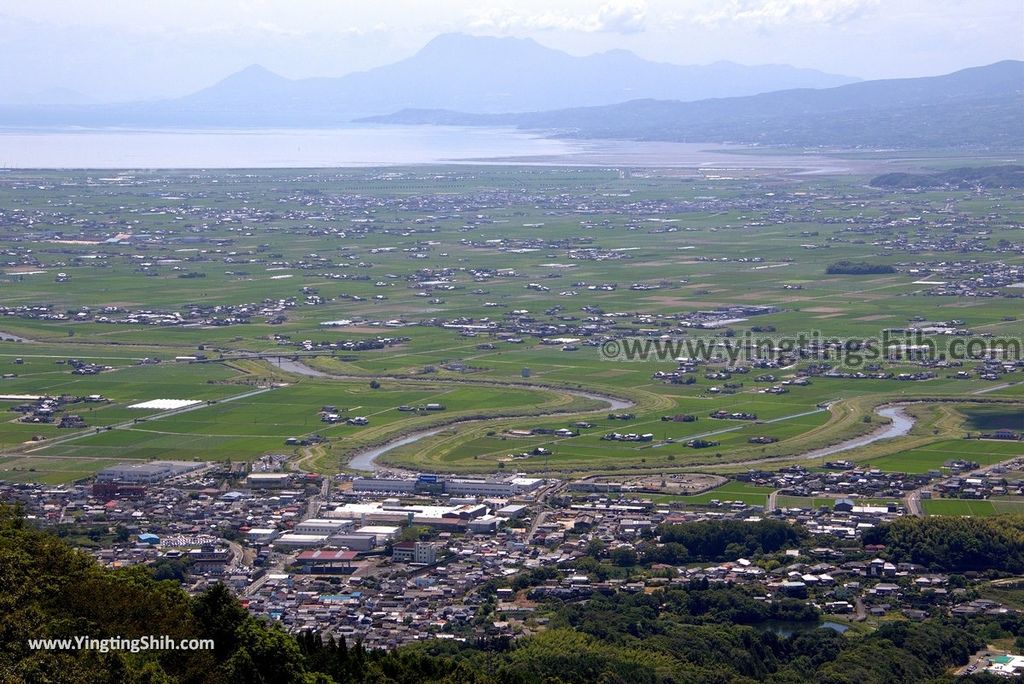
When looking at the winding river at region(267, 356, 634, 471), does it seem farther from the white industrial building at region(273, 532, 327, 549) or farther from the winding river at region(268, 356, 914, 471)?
the white industrial building at region(273, 532, 327, 549)

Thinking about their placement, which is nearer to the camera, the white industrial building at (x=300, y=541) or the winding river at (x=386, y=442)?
the white industrial building at (x=300, y=541)

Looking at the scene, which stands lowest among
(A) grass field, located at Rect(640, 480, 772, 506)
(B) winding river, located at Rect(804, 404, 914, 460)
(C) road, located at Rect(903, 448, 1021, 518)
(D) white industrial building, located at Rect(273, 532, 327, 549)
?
(B) winding river, located at Rect(804, 404, 914, 460)

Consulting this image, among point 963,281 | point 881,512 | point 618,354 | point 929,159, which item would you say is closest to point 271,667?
point 881,512

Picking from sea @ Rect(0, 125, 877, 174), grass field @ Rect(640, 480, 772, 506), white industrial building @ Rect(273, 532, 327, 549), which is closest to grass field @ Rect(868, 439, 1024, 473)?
grass field @ Rect(640, 480, 772, 506)

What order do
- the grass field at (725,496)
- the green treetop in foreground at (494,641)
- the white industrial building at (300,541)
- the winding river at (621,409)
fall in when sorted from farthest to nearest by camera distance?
the winding river at (621,409) < the grass field at (725,496) < the white industrial building at (300,541) < the green treetop in foreground at (494,641)

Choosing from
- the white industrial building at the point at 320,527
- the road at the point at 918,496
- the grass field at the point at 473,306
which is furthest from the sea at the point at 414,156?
the white industrial building at the point at 320,527

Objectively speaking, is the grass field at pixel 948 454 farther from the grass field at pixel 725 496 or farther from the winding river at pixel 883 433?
the grass field at pixel 725 496

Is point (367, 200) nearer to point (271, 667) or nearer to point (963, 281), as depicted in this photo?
point (963, 281)

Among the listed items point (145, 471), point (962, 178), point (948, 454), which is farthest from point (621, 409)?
point (962, 178)

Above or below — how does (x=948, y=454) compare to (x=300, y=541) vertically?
below

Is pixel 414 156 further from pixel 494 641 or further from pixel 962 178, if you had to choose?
pixel 494 641

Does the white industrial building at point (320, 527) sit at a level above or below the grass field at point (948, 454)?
above

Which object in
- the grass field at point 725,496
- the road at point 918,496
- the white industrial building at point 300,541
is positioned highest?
the white industrial building at point 300,541
